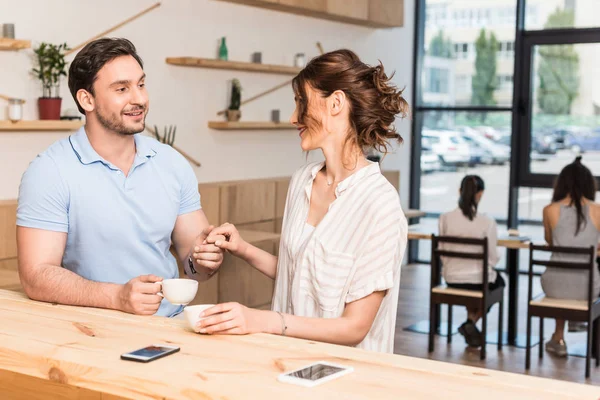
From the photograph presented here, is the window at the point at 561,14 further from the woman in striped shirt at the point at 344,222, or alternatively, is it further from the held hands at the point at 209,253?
the held hands at the point at 209,253

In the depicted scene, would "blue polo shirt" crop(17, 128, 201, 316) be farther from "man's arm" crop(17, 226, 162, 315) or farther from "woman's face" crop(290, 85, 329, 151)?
"woman's face" crop(290, 85, 329, 151)

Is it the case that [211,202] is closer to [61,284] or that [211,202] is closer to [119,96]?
[119,96]

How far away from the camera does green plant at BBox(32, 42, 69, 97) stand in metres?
5.00

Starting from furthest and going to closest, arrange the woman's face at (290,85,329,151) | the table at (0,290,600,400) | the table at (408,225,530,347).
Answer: the table at (408,225,530,347), the woman's face at (290,85,329,151), the table at (0,290,600,400)

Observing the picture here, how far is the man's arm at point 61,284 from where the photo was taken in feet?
6.98

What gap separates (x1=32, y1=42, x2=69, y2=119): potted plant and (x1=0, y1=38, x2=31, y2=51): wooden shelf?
21 centimetres

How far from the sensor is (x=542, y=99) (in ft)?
28.2

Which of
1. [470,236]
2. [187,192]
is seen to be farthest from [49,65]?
[470,236]

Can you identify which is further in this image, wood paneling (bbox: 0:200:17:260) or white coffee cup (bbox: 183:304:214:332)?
wood paneling (bbox: 0:200:17:260)

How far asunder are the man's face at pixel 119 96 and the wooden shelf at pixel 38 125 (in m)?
2.61

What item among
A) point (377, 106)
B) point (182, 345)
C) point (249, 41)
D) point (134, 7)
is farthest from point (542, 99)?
point (182, 345)

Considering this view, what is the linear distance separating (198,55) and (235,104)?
49 centimetres

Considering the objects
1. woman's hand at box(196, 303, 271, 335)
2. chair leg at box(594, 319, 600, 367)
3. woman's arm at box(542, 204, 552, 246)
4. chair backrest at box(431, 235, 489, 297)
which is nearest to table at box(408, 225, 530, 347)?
woman's arm at box(542, 204, 552, 246)

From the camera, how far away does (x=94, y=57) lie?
7.88 feet
